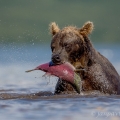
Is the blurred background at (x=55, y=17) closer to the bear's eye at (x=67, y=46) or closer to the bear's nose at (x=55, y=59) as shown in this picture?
the bear's eye at (x=67, y=46)

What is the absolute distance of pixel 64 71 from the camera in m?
14.9

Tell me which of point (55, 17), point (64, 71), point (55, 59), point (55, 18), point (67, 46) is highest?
point (55, 17)

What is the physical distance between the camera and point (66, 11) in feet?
600

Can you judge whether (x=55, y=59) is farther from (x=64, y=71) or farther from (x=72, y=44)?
(x=72, y=44)

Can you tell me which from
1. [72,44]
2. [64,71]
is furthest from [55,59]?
[72,44]

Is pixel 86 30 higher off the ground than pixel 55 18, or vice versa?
pixel 55 18

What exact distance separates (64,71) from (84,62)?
33.0 inches

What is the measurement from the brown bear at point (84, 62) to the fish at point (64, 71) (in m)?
0.29

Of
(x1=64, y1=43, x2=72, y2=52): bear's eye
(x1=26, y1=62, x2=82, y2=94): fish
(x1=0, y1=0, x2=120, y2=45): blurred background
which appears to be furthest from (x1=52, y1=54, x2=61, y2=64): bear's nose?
(x1=0, y1=0, x2=120, y2=45): blurred background

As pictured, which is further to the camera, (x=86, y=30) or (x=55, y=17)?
(x=55, y=17)

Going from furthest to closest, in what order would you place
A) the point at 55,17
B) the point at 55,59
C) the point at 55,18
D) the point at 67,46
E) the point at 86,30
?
the point at 55,17
the point at 55,18
the point at 86,30
the point at 67,46
the point at 55,59

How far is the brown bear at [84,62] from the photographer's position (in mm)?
15453

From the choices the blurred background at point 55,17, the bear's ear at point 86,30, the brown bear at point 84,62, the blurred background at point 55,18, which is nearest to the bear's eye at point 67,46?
the brown bear at point 84,62

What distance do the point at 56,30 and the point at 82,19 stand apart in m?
150
